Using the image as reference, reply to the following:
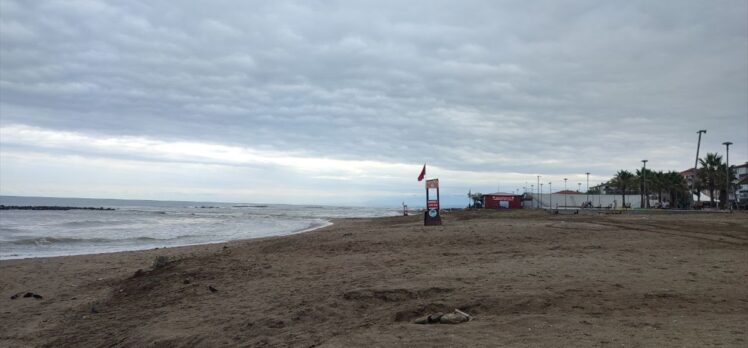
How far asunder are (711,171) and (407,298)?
81.4 meters

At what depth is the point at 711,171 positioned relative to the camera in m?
73.9

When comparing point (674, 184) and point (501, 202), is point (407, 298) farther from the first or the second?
point (674, 184)

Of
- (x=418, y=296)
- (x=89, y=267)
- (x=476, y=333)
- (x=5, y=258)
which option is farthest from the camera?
(x=5, y=258)

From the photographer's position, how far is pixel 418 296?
8.00 metres

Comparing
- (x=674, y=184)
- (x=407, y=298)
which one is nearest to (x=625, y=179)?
(x=674, y=184)

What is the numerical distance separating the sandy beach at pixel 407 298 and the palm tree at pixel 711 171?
228ft

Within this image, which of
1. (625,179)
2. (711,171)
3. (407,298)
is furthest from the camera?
(625,179)

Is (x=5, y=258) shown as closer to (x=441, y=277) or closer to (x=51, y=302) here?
(x=51, y=302)

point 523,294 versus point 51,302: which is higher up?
point 523,294

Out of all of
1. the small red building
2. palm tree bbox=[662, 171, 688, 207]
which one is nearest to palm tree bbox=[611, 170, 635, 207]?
palm tree bbox=[662, 171, 688, 207]

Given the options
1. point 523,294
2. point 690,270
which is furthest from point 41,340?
point 690,270

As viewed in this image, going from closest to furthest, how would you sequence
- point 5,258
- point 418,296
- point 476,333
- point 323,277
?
point 476,333 → point 418,296 → point 323,277 → point 5,258

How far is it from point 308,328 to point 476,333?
93.9 inches

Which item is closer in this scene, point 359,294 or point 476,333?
point 476,333
